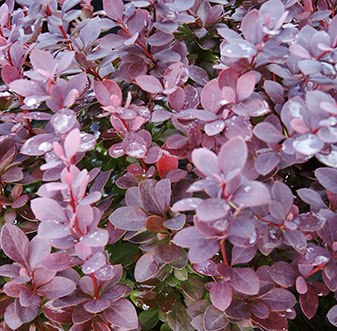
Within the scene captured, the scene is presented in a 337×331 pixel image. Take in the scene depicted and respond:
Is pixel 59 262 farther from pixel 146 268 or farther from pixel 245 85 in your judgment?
pixel 245 85

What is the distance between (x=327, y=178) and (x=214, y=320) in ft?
0.76

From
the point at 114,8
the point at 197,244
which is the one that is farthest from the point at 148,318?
the point at 114,8

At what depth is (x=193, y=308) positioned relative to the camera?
73 cm

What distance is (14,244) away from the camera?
0.70 m

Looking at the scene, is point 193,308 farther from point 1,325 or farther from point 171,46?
point 171,46

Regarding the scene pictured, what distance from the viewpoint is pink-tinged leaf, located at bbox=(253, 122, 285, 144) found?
647 millimetres

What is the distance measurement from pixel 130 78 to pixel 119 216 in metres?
0.24

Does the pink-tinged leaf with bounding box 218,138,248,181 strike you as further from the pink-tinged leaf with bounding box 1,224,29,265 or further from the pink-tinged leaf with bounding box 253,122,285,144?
the pink-tinged leaf with bounding box 1,224,29,265

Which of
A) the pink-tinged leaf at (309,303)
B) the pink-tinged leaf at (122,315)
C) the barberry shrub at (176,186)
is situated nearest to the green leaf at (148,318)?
the barberry shrub at (176,186)

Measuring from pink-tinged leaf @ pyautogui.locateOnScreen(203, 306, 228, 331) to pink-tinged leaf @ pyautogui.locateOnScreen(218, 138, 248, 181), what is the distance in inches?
9.7

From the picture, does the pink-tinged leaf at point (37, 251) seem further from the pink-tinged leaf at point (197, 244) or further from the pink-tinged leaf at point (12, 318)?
the pink-tinged leaf at point (197, 244)

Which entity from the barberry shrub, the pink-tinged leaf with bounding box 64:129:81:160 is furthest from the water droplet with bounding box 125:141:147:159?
the pink-tinged leaf with bounding box 64:129:81:160

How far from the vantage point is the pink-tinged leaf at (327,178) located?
0.67m

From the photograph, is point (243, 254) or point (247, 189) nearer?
point (247, 189)
